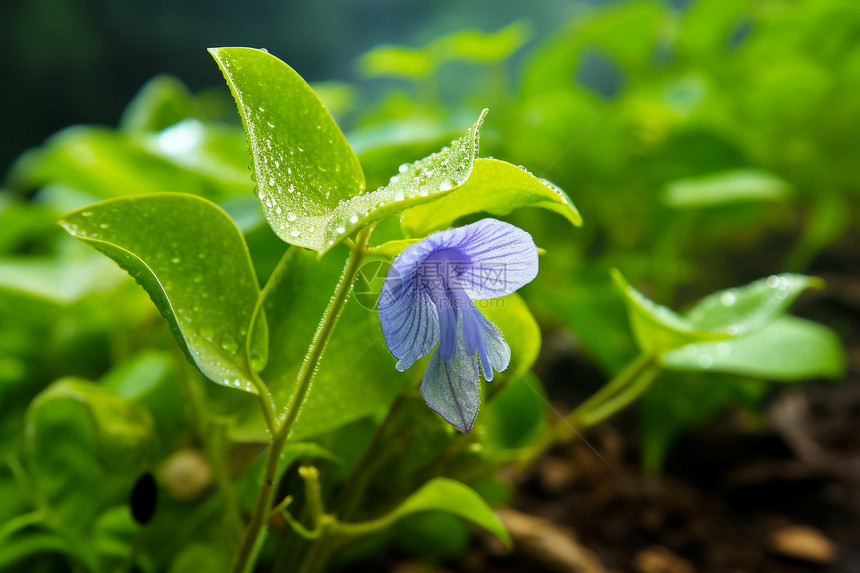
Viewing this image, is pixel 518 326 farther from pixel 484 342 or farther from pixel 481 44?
pixel 481 44

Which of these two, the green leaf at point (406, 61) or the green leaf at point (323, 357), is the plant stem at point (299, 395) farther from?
the green leaf at point (406, 61)

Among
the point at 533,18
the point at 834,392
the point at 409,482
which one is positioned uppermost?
the point at 409,482

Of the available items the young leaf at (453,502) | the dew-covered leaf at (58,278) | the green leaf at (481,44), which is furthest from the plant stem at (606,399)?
the green leaf at (481,44)

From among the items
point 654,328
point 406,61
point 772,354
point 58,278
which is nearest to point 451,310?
point 654,328

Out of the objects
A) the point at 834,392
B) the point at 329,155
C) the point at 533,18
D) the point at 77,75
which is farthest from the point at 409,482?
the point at 77,75

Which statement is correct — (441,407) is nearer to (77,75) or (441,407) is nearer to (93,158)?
(93,158)

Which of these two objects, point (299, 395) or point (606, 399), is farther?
point (606, 399)
